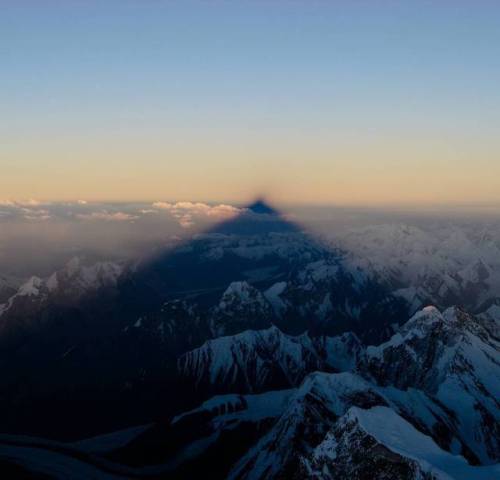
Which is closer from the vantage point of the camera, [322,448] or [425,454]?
[425,454]

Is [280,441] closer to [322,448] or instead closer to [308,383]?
[308,383]

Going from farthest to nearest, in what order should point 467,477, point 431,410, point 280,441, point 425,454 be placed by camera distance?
point 431,410, point 280,441, point 425,454, point 467,477

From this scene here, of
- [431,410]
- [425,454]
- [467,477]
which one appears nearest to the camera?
[467,477]

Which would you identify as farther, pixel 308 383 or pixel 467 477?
pixel 308 383

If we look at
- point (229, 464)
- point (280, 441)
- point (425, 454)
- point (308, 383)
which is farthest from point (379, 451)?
point (229, 464)

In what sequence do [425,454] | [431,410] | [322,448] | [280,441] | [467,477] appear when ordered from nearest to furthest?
[467,477]
[425,454]
[322,448]
[280,441]
[431,410]

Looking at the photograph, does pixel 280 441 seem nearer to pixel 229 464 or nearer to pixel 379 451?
pixel 229 464

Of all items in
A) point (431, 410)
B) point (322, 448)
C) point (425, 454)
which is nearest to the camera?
point (425, 454)

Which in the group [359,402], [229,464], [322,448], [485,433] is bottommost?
[229,464]

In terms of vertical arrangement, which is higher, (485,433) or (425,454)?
(425,454)

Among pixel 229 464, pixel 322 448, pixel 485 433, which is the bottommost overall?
pixel 229 464
